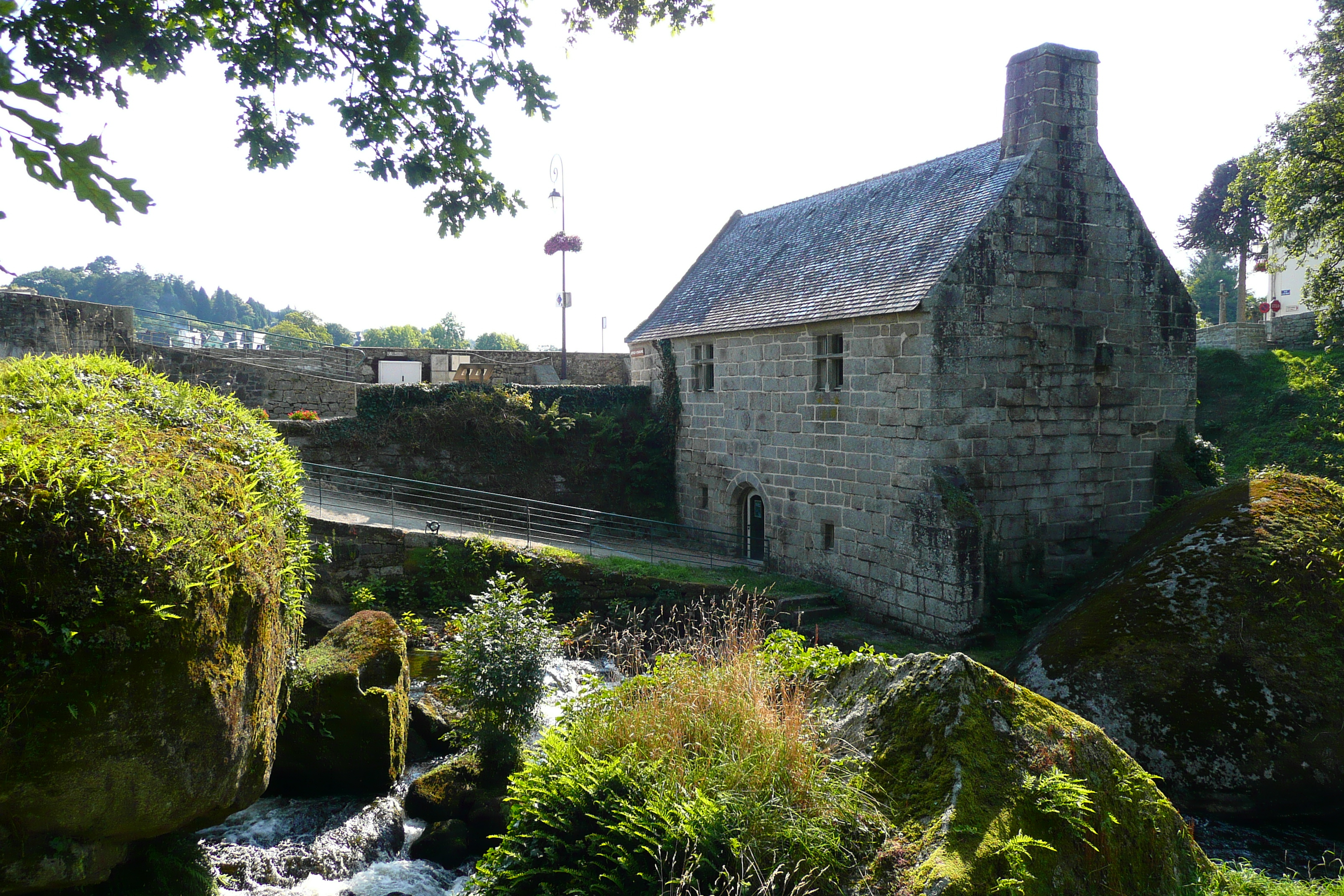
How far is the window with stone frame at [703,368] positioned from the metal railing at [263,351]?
10.1 meters

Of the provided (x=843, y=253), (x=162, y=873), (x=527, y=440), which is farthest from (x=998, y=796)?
(x=527, y=440)

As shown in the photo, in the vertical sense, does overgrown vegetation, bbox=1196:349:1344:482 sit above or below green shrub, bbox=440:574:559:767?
above

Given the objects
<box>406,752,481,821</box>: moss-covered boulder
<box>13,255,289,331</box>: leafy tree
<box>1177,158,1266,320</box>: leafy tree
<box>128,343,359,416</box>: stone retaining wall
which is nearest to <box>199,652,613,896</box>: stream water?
<box>406,752,481,821</box>: moss-covered boulder

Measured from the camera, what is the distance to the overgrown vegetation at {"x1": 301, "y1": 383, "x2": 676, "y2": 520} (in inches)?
761

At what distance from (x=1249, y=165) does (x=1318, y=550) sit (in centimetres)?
1496

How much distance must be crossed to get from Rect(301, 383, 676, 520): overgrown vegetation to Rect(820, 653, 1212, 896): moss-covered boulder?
51.5 ft

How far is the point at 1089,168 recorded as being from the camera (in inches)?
564

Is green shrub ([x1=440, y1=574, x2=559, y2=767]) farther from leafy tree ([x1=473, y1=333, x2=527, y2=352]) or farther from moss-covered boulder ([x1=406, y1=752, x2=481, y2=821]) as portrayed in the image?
leafy tree ([x1=473, y1=333, x2=527, y2=352])

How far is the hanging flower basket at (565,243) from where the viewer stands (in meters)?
25.4

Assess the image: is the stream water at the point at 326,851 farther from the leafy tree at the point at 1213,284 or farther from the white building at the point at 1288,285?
the leafy tree at the point at 1213,284

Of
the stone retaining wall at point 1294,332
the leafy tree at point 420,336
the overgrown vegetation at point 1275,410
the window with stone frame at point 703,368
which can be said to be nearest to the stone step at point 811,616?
the window with stone frame at point 703,368

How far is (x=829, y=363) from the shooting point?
51.2ft

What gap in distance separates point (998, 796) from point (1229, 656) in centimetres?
730

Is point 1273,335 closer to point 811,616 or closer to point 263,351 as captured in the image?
point 811,616
